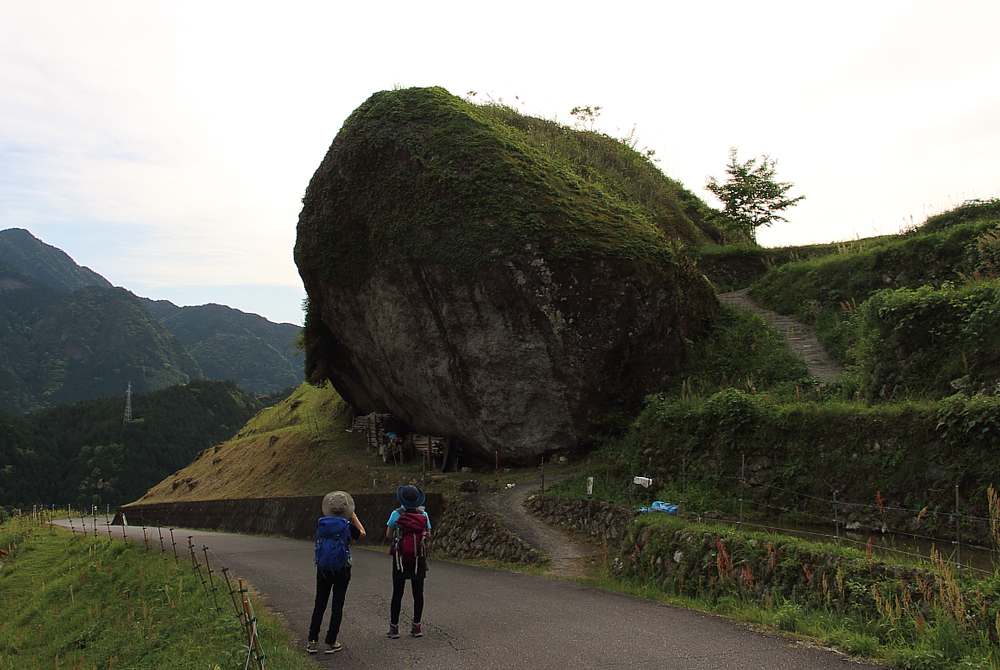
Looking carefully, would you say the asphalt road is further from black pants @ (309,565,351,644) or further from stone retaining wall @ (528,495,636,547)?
stone retaining wall @ (528,495,636,547)

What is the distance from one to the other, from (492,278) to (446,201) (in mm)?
2592

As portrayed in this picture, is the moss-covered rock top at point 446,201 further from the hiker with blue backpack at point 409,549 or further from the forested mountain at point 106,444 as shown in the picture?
the forested mountain at point 106,444

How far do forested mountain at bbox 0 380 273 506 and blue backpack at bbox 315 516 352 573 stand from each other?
73489 mm

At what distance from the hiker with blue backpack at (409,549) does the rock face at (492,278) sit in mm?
9388

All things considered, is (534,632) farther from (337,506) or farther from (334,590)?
(337,506)

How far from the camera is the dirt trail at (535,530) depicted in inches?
402

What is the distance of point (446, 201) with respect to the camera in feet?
54.1

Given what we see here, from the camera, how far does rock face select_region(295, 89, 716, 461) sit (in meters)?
15.4

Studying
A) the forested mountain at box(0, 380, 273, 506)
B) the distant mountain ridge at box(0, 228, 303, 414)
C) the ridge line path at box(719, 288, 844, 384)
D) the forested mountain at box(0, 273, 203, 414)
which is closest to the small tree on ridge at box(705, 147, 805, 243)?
the ridge line path at box(719, 288, 844, 384)

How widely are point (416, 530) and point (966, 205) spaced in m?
18.9

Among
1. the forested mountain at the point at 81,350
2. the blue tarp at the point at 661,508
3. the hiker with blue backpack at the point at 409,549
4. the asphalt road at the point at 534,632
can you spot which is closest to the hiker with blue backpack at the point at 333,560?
the asphalt road at the point at 534,632

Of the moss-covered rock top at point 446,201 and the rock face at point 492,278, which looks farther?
the moss-covered rock top at point 446,201

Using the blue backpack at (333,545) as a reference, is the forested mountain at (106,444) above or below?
below

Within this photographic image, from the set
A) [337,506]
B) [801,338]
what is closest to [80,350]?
[801,338]
